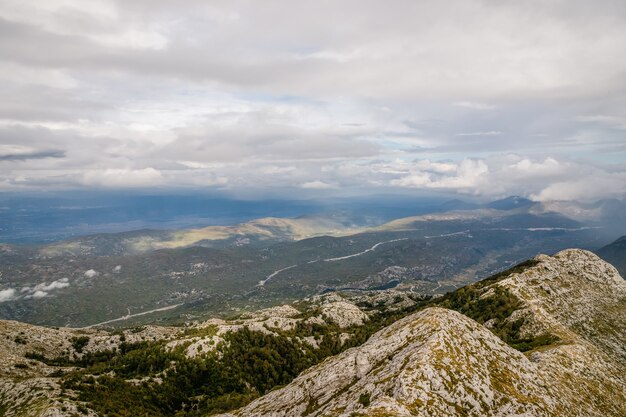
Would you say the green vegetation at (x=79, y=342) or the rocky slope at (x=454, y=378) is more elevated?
the rocky slope at (x=454, y=378)

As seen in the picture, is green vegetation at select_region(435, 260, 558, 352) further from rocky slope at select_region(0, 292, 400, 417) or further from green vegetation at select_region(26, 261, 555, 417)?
rocky slope at select_region(0, 292, 400, 417)

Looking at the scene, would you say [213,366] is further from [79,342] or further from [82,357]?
[79,342]

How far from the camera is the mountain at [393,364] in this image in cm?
5384

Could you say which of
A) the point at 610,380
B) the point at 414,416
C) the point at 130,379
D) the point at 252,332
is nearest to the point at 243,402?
the point at 130,379

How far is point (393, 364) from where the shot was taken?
57.9 meters

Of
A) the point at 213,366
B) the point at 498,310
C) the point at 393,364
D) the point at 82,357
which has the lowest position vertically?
the point at 82,357

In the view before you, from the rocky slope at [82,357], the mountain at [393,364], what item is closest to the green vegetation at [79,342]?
the rocky slope at [82,357]

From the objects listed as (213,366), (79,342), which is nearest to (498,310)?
(213,366)

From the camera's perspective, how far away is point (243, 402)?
4670 inches

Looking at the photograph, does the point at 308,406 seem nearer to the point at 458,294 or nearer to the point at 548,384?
the point at 548,384

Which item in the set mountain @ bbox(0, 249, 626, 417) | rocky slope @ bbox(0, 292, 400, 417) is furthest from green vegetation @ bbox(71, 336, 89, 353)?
mountain @ bbox(0, 249, 626, 417)

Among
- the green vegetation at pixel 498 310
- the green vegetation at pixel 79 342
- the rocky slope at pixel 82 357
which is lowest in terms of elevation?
the green vegetation at pixel 79 342

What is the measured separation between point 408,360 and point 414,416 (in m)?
12.2

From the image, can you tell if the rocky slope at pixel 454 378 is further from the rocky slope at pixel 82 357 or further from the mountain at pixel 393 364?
the rocky slope at pixel 82 357
